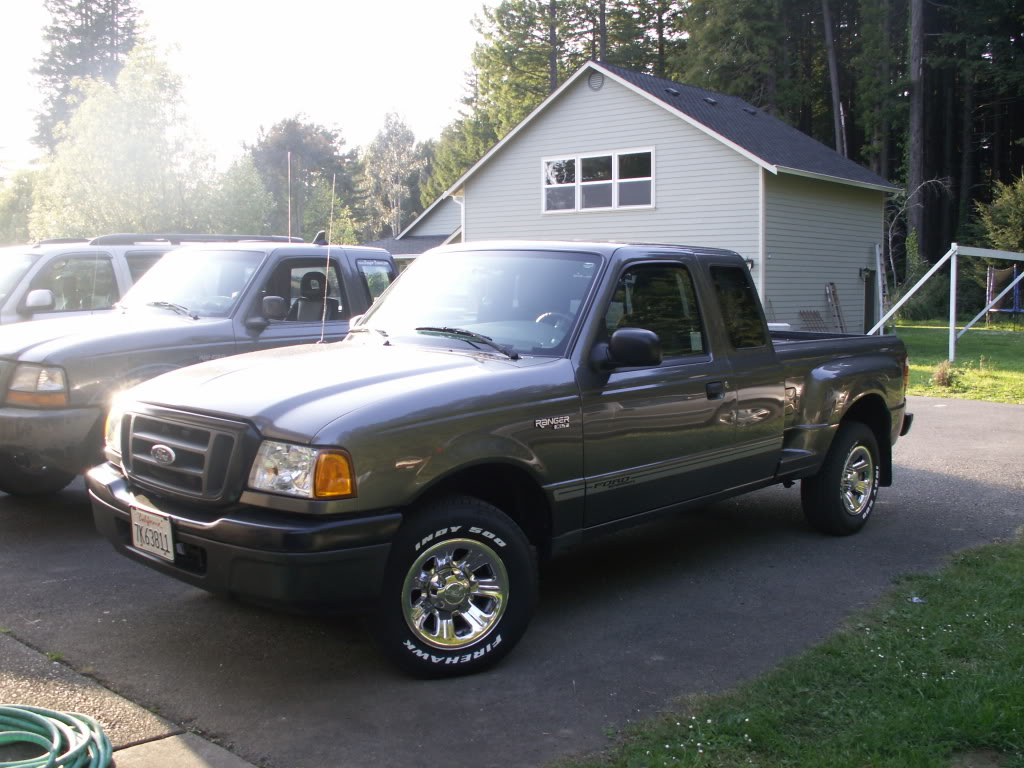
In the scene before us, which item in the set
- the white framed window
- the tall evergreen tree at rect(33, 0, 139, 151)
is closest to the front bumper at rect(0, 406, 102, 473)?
the white framed window

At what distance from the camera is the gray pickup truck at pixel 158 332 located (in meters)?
6.27

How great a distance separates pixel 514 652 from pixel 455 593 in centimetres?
56

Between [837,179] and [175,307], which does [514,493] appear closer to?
[175,307]

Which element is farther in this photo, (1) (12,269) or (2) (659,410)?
(1) (12,269)

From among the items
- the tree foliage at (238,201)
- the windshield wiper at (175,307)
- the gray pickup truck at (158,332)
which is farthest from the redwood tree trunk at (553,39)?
the windshield wiper at (175,307)

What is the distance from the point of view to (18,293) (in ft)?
29.5

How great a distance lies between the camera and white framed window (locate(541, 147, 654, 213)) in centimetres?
2388

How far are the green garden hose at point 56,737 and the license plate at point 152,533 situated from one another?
2.39 ft

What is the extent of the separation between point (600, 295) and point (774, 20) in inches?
1671

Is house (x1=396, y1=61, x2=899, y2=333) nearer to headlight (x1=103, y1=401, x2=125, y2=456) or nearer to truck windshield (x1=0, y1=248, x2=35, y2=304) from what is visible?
truck windshield (x1=0, y1=248, x2=35, y2=304)

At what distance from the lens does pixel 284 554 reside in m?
3.75

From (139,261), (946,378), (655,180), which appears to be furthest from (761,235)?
(139,261)

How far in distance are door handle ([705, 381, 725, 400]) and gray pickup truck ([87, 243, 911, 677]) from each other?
2 centimetres

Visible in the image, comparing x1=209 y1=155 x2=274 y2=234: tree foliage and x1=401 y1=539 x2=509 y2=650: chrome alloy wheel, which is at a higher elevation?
x1=209 y1=155 x2=274 y2=234: tree foliage
